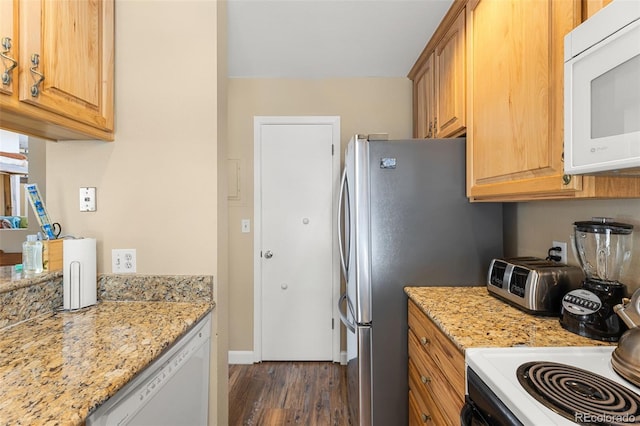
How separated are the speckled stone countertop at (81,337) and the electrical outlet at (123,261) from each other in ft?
0.12

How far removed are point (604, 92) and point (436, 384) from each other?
3.49 feet

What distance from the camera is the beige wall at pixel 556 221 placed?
1.08 meters

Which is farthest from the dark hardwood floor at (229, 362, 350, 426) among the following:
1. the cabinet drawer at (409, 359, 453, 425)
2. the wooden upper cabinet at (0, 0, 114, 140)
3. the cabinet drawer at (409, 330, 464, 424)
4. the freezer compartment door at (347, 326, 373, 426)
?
the wooden upper cabinet at (0, 0, 114, 140)

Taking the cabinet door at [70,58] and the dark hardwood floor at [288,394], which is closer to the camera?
the cabinet door at [70,58]

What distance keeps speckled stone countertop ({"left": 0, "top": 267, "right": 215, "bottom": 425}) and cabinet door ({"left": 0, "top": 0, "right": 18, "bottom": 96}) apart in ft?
2.13

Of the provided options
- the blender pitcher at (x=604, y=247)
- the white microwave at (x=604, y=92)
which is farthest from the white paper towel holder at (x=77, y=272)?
the blender pitcher at (x=604, y=247)

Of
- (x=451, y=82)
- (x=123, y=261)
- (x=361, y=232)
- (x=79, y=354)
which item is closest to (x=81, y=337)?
(x=79, y=354)

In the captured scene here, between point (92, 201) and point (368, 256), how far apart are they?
1304 millimetres

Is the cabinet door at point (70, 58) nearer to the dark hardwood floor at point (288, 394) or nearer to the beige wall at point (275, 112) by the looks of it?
the beige wall at point (275, 112)

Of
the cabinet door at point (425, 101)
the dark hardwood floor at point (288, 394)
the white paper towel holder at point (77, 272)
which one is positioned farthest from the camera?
the cabinet door at point (425, 101)

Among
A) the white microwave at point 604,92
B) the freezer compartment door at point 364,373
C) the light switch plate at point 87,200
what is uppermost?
the white microwave at point 604,92

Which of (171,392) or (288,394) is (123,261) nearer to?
(171,392)

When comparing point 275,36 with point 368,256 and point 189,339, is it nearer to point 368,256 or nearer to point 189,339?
point 368,256

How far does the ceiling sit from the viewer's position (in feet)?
5.79
